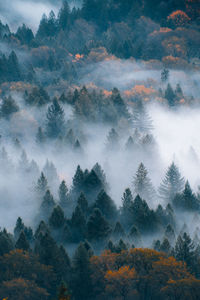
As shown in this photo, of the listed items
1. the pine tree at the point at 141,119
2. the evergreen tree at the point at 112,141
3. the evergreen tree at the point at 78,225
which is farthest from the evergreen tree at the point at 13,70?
the evergreen tree at the point at 78,225

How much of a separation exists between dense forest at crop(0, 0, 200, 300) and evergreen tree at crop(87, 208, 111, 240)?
18 centimetres

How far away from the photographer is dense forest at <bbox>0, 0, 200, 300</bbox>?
6378cm

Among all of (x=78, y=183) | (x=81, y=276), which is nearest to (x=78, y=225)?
(x=81, y=276)

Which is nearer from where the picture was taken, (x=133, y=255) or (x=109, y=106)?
(x=133, y=255)

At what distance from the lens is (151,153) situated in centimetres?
11544

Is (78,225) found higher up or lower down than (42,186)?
lower down

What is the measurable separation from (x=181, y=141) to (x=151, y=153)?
2662 cm

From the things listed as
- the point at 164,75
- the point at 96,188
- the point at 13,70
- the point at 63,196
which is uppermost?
the point at 13,70

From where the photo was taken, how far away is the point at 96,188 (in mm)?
91625

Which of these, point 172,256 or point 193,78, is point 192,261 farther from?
point 193,78

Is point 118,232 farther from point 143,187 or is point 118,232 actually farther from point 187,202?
point 143,187

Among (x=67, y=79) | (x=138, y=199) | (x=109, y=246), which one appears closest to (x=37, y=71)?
(x=67, y=79)

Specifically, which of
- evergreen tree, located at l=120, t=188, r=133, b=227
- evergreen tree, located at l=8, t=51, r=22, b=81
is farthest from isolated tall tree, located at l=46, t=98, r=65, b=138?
evergreen tree, located at l=8, t=51, r=22, b=81

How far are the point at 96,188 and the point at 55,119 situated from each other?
140 feet
